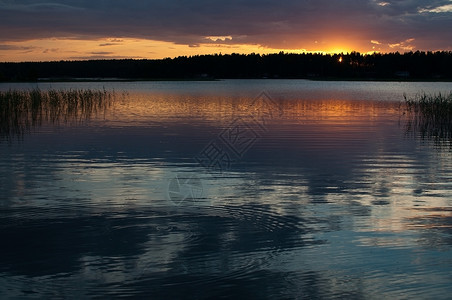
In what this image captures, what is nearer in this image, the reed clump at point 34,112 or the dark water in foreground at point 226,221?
the dark water in foreground at point 226,221

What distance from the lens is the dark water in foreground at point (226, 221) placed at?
5.64 meters

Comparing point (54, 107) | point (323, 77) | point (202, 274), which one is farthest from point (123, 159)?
point (323, 77)

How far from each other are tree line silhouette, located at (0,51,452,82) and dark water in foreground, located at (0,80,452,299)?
5062 inches

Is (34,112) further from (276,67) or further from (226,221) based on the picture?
(276,67)

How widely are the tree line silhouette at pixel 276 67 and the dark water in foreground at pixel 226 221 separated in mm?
128580

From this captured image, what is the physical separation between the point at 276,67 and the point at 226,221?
162m

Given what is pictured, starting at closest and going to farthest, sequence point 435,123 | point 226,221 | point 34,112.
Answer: point 226,221 < point 435,123 < point 34,112

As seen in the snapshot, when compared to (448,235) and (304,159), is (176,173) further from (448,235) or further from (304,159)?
(448,235)

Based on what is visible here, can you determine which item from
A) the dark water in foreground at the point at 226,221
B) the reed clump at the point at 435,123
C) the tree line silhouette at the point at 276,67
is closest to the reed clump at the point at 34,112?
the dark water in foreground at the point at 226,221

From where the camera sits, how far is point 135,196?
9.57m

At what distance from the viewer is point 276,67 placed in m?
167

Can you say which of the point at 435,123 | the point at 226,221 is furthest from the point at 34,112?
the point at 226,221

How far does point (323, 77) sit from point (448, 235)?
160 m

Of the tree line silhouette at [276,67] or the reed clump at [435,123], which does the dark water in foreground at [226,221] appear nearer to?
the reed clump at [435,123]
